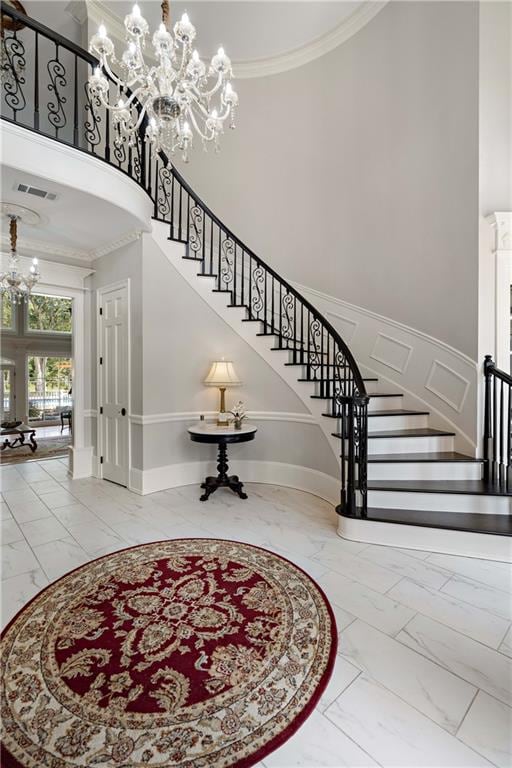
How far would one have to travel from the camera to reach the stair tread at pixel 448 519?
2642 mm

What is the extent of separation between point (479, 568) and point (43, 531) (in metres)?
3.58

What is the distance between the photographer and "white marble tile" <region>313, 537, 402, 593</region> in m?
2.31

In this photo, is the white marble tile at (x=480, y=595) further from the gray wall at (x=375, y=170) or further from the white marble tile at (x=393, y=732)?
the gray wall at (x=375, y=170)

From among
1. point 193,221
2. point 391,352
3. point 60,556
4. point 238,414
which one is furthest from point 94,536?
point 193,221

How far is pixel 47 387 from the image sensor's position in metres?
11.3

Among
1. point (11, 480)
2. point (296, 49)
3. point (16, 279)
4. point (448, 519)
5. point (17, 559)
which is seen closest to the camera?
point (17, 559)

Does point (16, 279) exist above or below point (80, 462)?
above

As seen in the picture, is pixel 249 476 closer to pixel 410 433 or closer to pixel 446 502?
pixel 410 433

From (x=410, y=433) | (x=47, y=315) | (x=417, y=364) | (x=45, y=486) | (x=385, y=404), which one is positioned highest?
(x=47, y=315)

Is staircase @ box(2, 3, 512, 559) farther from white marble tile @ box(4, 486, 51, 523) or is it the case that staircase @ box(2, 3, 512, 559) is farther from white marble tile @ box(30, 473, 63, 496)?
white marble tile @ box(30, 473, 63, 496)

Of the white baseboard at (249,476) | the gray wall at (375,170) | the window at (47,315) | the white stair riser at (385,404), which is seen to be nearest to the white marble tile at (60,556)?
the white baseboard at (249,476)

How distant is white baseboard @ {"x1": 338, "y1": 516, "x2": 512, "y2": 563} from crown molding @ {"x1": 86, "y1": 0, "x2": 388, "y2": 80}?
614 cm

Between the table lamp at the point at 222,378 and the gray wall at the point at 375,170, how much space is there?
79.9 inches

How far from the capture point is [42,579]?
7.78 ft
